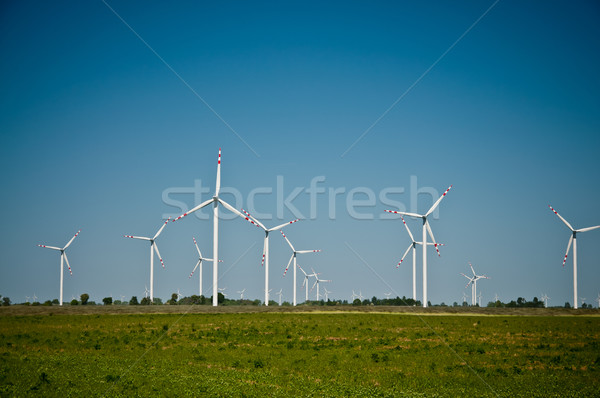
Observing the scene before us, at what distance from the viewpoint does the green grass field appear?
77.7 feet

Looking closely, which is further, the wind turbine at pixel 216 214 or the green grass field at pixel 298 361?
the wind turbine at pixel 216 214

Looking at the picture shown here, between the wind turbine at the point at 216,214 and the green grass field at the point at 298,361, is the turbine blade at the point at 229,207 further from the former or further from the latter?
the green grass field at the point at 298,361

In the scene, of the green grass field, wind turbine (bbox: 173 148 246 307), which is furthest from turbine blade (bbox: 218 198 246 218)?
the green grass field

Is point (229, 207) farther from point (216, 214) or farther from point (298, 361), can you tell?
point (298, 361)

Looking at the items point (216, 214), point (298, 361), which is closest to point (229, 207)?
point (216, 214)

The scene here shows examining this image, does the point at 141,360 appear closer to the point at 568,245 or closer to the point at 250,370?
the point at 250,370

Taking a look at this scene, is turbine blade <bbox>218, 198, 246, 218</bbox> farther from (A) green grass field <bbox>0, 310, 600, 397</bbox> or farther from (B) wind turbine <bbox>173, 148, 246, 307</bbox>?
(A) green grass field <bbox>0, 310, 600, 397</bbox>

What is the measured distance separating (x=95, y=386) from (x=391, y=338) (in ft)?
77.2

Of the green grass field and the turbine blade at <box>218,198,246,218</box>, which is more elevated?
the turbine blade at <box>218,198,246,218</box>

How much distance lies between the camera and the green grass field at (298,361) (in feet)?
77.7

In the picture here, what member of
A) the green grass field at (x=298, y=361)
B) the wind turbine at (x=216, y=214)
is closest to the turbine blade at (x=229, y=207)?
the wind turbine at (x=216, y=214)

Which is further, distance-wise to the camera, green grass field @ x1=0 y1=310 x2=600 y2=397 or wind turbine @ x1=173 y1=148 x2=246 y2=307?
wind turbine @ x1=173 y1=148 x2=246 y2=307

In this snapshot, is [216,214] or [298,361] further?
[216,214]

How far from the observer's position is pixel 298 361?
30344 millimetres
